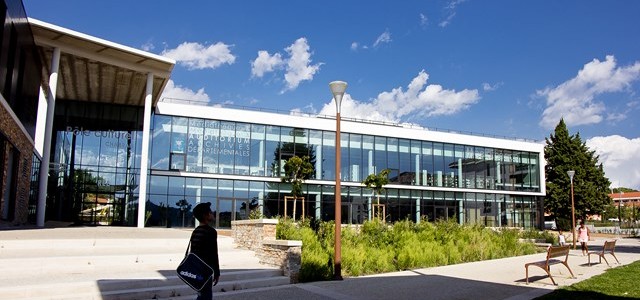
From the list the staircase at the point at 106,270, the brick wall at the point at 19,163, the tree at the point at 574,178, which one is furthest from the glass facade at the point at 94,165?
the tree at the point at 574,178

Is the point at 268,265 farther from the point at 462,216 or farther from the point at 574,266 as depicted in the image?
the point at 462,216

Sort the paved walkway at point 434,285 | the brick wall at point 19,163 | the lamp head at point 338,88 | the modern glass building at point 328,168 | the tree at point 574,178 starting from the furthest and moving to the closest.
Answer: the tree at point 574,178 → the modern glass building at point 328,168 → the brick wall at point 19,163 → the lamp head at point 338,88 → the paved walkway at point 434,285

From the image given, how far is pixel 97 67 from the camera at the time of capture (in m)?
25.3

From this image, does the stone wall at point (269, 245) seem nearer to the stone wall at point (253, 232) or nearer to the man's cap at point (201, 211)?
the stone wall at point (253, 232)

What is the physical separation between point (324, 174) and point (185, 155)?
10.0 metres

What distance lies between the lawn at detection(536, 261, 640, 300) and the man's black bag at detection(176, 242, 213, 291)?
21.4ft

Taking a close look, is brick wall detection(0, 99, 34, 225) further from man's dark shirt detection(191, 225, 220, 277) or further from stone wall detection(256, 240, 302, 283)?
man's dark shirt detection(191, 225, 220, 277)

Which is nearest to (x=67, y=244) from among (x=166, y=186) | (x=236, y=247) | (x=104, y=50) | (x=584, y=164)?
(x=236, y=247)

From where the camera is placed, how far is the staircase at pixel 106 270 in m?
8.70

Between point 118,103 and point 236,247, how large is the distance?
70.9ft

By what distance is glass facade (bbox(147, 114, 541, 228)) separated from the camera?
108 feet

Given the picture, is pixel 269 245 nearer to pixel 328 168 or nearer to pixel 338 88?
pixel 338 88

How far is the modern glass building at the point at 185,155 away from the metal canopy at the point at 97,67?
60mm

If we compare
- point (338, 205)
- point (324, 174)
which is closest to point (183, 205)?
point (324, 174)
